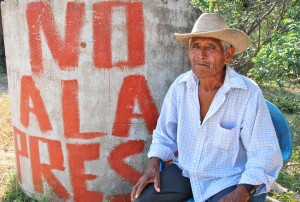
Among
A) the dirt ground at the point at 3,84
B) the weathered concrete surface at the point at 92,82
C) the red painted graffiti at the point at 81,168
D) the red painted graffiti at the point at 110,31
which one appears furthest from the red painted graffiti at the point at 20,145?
the dirt ground at the point at 3,84

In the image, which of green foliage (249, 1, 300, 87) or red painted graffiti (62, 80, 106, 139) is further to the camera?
green foliage (249, 1, 300, 87)

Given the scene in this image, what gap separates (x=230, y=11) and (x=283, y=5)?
628 millimetres

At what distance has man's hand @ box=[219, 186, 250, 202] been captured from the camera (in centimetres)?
214

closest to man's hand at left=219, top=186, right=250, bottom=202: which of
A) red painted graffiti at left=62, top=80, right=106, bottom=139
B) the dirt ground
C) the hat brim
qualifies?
the hat brim

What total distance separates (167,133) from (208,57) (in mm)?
619

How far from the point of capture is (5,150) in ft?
16.1

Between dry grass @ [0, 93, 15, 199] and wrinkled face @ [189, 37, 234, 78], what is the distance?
7.45 ft

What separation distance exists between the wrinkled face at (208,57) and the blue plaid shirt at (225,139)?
0.32 feet

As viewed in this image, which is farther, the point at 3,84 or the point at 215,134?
the point at 3,84

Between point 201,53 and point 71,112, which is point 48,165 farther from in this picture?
point 201,53

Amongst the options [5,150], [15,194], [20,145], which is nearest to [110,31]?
[20,145]

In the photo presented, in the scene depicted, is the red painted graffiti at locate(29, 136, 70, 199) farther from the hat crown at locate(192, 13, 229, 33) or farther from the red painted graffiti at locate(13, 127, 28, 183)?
the hat crown at locate(192, 13, 229, 33)

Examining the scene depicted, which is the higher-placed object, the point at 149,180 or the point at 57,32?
the point at 57,32

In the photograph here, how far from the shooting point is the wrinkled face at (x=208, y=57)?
2373 mm
